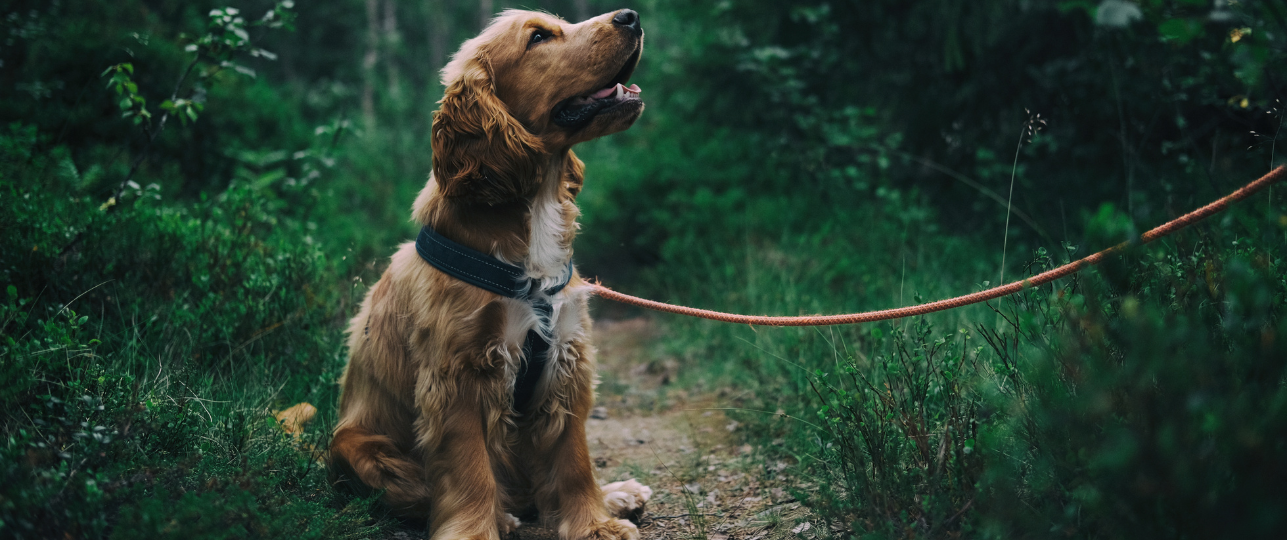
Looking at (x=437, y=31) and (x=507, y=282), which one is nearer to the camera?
(x=507, y=282)

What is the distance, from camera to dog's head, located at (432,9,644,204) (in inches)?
99.6

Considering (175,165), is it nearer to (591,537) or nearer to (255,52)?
(255,52)

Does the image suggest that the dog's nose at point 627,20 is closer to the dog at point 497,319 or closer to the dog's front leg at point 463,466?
the dog at point 497,319

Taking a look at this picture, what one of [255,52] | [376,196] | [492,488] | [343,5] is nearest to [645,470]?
[492,488]

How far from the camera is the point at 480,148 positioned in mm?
2479

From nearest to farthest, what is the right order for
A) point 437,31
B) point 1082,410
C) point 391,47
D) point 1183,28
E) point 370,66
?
point 1082,410, point 1183,28, point 370,66, point 391,47, point 437,31

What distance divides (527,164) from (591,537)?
1.28 metres

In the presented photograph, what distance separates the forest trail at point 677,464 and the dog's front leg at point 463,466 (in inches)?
10.1

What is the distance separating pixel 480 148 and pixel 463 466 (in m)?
1.04

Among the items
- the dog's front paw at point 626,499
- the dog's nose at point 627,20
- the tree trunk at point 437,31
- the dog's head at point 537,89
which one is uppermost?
the tree trunk at point 437,31

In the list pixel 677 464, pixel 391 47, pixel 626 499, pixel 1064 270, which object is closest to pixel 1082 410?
pixel 1064 270

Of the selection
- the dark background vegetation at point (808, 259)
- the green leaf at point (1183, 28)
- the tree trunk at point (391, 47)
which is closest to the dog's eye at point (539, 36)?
the dark background vegetation at point (808, 259)

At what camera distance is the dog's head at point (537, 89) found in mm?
2529

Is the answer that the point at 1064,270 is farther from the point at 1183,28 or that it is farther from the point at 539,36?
the point at 539,36
